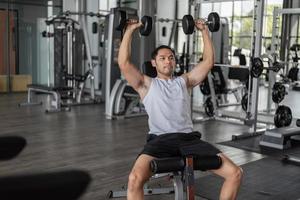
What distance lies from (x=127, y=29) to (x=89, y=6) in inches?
275

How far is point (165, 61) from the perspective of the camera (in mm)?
2303

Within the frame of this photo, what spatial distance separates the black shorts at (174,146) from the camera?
216 centimetres

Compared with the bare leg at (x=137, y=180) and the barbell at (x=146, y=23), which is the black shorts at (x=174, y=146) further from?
the barbell at (x=146, y=23)

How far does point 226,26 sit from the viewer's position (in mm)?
6684

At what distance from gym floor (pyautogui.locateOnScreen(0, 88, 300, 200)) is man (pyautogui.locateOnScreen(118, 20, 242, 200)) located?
60 centimetres

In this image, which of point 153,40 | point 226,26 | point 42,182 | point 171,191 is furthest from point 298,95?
point 42,182

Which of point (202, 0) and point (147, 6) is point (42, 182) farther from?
point (147, 6)

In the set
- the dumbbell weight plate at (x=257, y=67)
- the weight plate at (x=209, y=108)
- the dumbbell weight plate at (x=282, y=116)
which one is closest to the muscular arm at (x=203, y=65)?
the dumbbell weight plate at (x=257, y=67)

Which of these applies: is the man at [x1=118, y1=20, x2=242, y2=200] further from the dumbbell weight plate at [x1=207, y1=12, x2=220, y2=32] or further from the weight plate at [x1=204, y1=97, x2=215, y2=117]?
the weight plate at [x1=204, y1=97, x2=215, y2=117]

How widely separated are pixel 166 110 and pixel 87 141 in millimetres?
2152

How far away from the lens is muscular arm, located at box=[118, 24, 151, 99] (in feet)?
7.39

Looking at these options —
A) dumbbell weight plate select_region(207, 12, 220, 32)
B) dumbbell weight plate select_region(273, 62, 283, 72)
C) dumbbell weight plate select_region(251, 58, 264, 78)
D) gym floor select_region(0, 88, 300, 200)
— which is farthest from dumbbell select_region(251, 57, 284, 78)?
dumbbell weight plate select_region(207, 12, 220, 32)

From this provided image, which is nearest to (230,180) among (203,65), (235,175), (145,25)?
(235,175)

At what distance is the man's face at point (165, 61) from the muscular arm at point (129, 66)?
10cm
